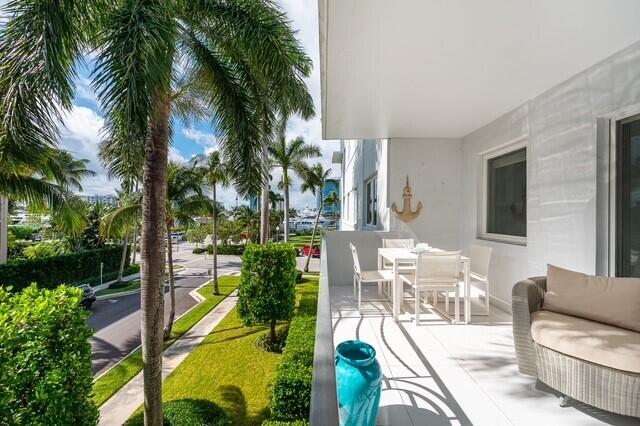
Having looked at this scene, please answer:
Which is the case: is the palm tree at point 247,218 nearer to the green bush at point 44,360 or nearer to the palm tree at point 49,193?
the palm tree at point 49,193

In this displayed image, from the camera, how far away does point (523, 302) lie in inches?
116

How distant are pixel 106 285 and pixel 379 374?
25.0 m

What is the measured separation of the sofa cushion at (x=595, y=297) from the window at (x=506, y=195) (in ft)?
7.28

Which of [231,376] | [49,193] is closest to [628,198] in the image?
[231,376]

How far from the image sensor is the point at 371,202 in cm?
1067

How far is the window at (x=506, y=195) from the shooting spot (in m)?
5.26

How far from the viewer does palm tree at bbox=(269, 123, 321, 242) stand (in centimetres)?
2134

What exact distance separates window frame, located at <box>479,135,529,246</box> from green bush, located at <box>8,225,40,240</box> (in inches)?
1489

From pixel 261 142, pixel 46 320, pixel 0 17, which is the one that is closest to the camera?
pixel 46 320

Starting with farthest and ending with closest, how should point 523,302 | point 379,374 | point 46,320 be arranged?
point 46,320
point 523,302
point 379,374

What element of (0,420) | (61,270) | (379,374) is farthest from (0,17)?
(61,270)

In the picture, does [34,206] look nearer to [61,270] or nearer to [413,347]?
[61,270]

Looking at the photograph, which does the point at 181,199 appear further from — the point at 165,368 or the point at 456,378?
the point at 456,378

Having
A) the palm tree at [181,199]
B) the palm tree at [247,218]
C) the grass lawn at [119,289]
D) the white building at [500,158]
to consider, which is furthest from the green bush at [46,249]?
the white building at [500,158]
